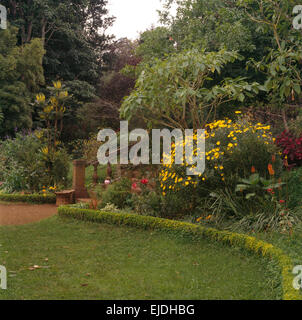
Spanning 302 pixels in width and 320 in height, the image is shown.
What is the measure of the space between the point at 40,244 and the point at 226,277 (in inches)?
119

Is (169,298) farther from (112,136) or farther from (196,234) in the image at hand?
(112,136)

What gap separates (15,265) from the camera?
15.5 feet

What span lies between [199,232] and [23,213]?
432cm

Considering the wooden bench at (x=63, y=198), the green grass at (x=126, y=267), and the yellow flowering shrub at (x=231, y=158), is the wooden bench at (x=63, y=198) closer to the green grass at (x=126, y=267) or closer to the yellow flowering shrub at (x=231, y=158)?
the green grass at (x=126, y=267)

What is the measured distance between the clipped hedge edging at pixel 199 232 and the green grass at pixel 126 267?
0.40ft

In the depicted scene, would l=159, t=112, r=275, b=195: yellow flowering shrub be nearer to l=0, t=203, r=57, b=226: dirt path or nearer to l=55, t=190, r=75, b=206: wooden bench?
l=0, t=203, r=57, b=226: dirt path

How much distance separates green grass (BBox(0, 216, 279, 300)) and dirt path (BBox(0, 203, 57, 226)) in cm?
111

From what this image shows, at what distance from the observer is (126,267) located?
4.61 m

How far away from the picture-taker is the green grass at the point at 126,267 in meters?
3.80

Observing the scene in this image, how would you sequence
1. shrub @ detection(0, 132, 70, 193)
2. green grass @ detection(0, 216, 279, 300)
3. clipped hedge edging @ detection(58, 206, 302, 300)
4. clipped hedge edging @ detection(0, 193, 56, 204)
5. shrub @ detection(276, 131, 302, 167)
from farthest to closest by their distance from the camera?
shrub @ detection(0, 132, 70, 193) → clipped hedge edging @ detection(0, 193, 56, 204) → shrub @ detection(276, 131, 302, 167) → green grass @ detection(0, 216, 279, 300) → clipped hedge edging @ detection(58, 206, 302, 300)

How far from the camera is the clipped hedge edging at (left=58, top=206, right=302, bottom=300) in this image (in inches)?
145

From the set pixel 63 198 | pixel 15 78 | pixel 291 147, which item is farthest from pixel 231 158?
pixel 15 78

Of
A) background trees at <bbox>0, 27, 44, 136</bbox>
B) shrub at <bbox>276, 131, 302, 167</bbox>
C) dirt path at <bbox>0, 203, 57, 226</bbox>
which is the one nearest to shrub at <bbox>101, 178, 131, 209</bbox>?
dirt path at <bbox>0, 203, 57, 226</bbox>
